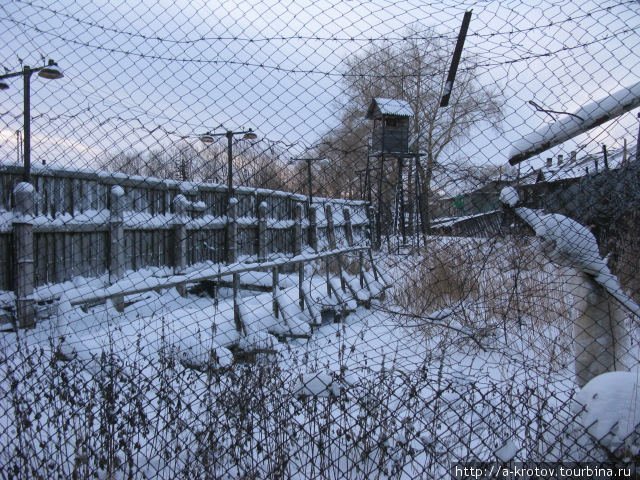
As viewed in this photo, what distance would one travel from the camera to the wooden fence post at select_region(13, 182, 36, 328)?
14.5 feet

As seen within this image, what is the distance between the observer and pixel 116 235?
5.90 metres

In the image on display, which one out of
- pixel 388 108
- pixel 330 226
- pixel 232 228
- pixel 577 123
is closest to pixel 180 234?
pixel 232 228

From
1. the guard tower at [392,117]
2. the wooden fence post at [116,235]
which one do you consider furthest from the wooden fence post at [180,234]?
the guard tower at [392,117]

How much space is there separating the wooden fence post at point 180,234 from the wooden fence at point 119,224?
2cm

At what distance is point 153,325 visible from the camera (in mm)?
4363

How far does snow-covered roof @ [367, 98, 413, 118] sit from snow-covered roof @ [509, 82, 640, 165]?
635 millimetres

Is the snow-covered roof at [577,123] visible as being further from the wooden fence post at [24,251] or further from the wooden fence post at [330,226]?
the wooden fence post at [330,226]

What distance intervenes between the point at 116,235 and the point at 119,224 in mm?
160

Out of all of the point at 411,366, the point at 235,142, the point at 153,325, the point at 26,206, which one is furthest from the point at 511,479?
the point at 26,206

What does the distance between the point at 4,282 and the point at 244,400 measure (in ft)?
12.6

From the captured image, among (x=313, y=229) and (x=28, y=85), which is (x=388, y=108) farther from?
(x=313, y=229)

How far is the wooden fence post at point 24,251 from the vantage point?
4430 mm

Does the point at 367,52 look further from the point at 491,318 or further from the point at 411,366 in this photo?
the point at 491,318

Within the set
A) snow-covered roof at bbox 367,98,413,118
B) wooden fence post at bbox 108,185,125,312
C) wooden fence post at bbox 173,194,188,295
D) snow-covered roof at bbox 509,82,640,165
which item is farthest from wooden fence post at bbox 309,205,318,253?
snow-covered roof at bbox 509,82,640,165
